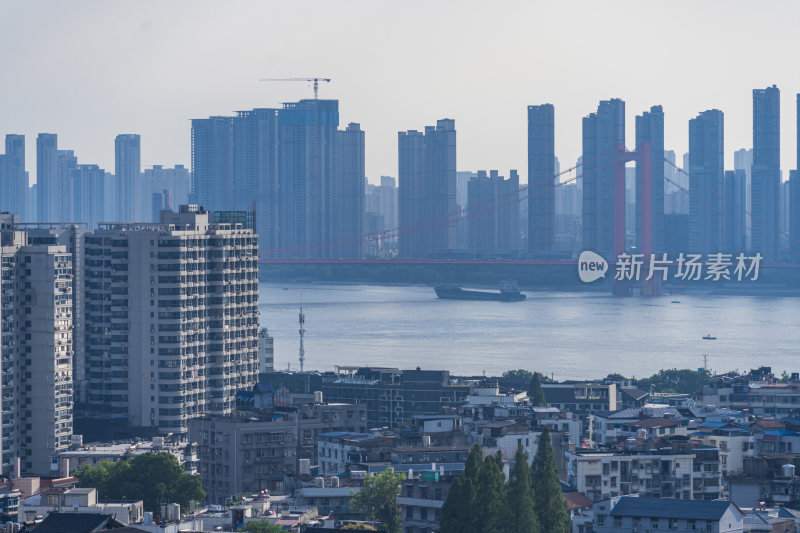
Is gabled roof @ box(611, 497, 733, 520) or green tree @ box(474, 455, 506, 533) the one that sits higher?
green tree @ box(474, 455, 506, 533)

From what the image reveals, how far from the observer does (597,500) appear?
1736 cm

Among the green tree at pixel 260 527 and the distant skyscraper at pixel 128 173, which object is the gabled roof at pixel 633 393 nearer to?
the green tree at pixel 260 527

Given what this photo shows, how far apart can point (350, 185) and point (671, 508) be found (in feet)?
256

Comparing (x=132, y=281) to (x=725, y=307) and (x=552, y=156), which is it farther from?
(x=552, y=156)

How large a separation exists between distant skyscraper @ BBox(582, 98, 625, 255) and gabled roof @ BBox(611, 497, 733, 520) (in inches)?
2334

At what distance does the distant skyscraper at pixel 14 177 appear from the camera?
10094 cm

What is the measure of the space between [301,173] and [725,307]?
39.2 metres

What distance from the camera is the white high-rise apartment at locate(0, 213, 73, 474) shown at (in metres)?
22.4

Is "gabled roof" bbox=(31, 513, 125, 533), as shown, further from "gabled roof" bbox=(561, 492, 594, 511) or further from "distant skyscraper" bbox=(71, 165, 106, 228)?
"distant skyscraper" bbox=(71, 165, 106, 228)

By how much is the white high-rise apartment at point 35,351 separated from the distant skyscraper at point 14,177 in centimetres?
7711

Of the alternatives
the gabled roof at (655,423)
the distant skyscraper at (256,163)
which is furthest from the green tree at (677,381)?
the distant skyscraper at (256,163)

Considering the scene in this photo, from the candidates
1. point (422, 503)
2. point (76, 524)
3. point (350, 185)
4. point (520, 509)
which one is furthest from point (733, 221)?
point (76, 524)
